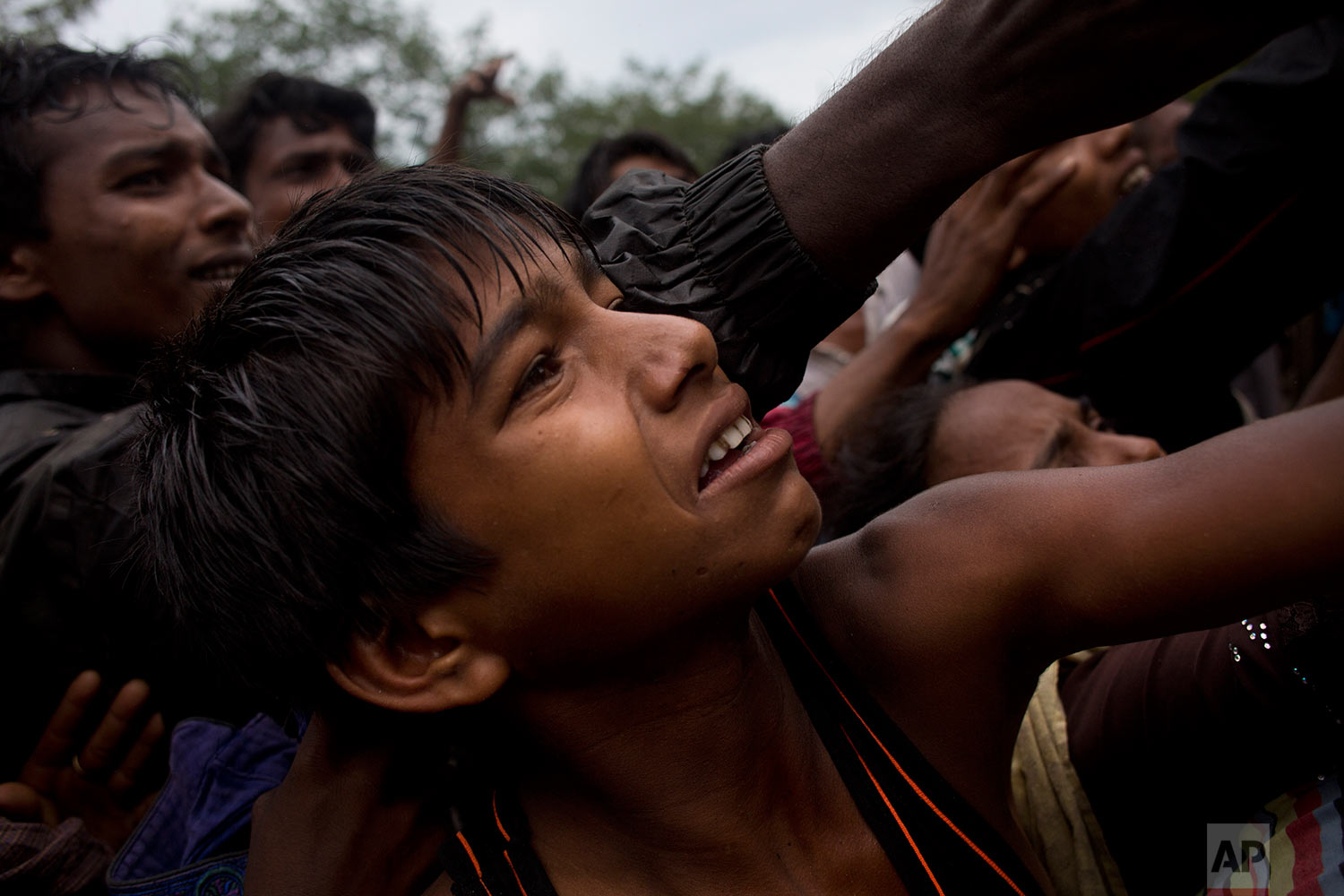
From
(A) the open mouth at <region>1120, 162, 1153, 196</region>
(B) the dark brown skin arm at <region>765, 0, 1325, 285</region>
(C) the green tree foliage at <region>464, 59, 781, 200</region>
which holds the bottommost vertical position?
(C) the green tree foliage at <region>464, 59, 781, 200</region>

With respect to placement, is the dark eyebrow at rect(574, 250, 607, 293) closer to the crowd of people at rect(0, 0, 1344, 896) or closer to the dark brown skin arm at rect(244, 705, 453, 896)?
the crowd of people at rect(0, 0, 1344, 896)

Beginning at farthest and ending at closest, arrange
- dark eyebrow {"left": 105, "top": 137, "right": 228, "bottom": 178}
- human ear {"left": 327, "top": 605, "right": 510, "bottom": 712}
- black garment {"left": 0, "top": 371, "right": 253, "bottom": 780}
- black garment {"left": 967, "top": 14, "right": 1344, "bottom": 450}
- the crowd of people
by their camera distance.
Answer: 1. dark eyebrow {"left": 105, "top": 137, "right": 228, "bottom": 178}
2. black garment {"left": 967, "top": 14, "right": 1344, "bottom": 450}
3. black garment {"left": 0, "top": 371, "right": 253, "bottom": 780}
4. human ear {"left": 327, "top": 605, "right": 510, "bottom": 712}
5. the crowd of people

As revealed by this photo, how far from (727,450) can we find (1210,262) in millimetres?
1521

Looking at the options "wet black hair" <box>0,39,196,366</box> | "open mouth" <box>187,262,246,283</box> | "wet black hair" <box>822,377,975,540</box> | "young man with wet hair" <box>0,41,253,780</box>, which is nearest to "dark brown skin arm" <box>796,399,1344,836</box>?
"wet black hair" <box>822,377,975,540</box>

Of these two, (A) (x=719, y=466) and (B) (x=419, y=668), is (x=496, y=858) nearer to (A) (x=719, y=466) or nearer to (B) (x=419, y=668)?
(B) (x=419, y=668)

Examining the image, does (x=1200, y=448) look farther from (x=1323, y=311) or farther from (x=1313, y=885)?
(x=1323, y=311)

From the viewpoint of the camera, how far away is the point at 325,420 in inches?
53.2

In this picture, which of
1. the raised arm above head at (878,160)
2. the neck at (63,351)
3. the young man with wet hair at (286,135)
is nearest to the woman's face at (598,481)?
the raised arm above head at (878,160)

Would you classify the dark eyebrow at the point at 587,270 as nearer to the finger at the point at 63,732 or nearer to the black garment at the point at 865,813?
the black garment at the point at 865,813

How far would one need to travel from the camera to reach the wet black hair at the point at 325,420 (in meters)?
1.35

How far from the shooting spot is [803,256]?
54.3 inches

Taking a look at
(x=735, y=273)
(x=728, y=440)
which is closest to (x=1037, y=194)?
(x=735, y=273)

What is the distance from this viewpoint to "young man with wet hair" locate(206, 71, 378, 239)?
392 centimetres

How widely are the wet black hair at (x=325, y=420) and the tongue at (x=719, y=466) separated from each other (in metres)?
0.32
